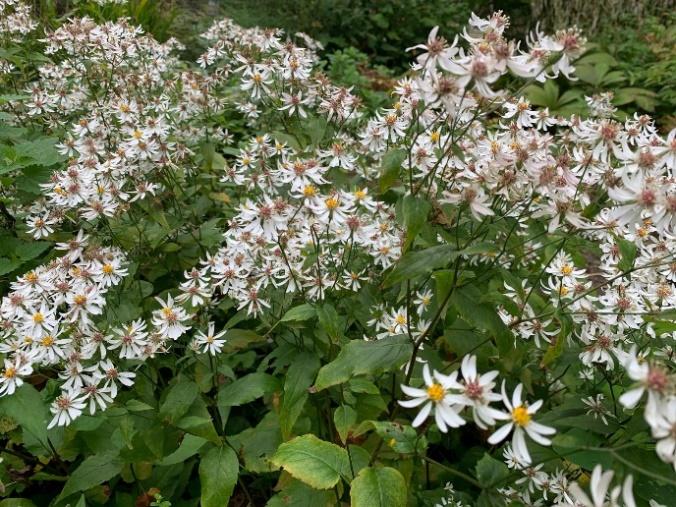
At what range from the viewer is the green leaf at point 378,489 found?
5.42 ft

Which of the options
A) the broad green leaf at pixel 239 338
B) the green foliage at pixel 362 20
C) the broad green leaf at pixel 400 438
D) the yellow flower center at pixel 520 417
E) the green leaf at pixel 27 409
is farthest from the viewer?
the green foliage at pixel 362 20

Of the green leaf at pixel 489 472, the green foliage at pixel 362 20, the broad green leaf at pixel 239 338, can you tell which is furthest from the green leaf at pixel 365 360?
the green foliage at pixel 362 20

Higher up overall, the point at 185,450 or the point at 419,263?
the point at 419,263

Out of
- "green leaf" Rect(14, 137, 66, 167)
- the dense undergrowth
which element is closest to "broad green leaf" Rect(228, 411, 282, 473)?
the dense undergrowth

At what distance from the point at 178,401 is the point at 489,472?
3.73ft

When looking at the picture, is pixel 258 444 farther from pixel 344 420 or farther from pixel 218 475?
pixel 344 420

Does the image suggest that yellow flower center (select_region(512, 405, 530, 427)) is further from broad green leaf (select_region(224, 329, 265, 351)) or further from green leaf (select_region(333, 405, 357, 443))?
broad green leaf (select_region(224, 329, 265, 351))

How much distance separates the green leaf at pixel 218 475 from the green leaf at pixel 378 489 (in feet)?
1.85

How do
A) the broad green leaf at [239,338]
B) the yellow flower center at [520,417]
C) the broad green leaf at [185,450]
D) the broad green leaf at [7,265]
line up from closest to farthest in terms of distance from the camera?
1. the yellow flower center at [520,417]
2. the broad green leaf at [185,450]
3. the broad green leaf at [239,338]
4. the broad green leaf at [7,265]

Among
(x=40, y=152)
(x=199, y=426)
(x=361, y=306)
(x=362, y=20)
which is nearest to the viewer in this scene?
(x=199, y=426)

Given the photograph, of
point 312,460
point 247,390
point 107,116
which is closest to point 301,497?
point 312,460

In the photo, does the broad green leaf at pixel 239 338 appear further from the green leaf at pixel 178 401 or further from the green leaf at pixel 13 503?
the green leaf at pixel 13 503

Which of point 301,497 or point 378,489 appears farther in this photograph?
point 301,497

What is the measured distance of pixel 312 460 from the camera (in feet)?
6.12
